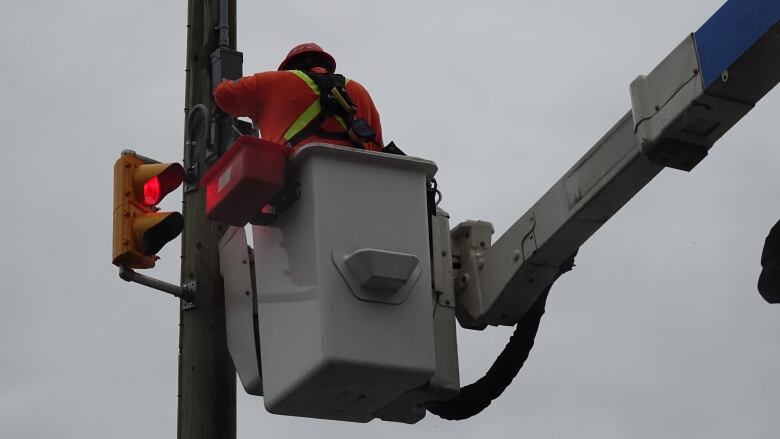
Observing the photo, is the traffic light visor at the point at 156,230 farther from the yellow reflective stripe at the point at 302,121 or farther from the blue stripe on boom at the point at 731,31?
→ the blue stripe on boom at the point at 731,31

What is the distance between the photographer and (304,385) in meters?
6.06

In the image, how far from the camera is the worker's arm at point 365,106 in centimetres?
729

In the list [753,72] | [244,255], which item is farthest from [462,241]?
[753,72]

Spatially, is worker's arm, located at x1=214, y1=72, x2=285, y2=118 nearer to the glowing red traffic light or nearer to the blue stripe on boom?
the glowing red traffic light

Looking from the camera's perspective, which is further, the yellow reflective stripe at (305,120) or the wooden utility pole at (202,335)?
the yellow reflective stripe at (305,120)

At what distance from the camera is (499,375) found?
6879 millimetres

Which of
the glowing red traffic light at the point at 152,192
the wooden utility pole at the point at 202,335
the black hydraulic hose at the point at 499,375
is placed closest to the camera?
the glowing red traffic light at the point at 152,192

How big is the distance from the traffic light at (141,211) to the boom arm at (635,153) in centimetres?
131

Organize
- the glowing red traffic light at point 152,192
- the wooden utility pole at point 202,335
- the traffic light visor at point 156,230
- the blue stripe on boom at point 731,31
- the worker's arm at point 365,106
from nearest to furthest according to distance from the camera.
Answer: the blue stripe on boom at point 731,31 < the traffic light visor at point 156,230 < the glowing red traffic light at point 152,192 < the wooden utility pole at point 202,335 < the worker's arm at point 365,106

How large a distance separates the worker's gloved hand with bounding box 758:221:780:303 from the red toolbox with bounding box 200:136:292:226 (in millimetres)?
1855

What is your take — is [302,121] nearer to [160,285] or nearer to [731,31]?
[160,285]

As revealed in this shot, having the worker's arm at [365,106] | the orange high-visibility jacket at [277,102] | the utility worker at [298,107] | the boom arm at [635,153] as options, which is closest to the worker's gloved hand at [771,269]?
the boom arm at [635,153]

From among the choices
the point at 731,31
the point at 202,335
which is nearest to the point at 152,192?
the point at 202,335

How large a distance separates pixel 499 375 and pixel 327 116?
1.33 meters
